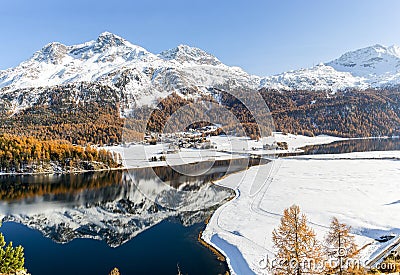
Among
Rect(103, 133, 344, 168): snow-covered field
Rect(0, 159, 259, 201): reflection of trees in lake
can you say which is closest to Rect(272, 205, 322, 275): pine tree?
Rect(0, 159, 259, 201): reflection of trees in lake

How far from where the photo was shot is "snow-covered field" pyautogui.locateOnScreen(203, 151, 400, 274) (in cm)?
2288

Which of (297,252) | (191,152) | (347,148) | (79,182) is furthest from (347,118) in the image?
(297,252)

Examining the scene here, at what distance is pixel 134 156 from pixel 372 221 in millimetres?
72133

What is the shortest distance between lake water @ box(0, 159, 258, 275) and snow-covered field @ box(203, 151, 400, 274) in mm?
2013

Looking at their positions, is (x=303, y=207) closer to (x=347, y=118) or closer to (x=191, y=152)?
(x=191, y=152)

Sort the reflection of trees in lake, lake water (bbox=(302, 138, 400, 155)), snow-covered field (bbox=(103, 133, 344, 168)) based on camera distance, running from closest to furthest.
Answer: the reflection of trees in lake, snow-covered field (bbox=(103, 133, 344, 168)), lake water (bbox=(302, 138, 400, 155))

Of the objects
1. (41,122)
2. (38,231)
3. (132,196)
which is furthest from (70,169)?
(41,122)

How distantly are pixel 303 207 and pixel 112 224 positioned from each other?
67.3 ft

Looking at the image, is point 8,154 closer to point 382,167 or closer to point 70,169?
point 70,169

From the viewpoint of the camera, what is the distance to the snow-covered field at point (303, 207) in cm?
2288

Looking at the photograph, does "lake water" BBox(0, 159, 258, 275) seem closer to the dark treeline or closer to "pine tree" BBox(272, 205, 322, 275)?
"pine tree" BBox(272, 205, 322, 275)

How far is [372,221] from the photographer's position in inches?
1049

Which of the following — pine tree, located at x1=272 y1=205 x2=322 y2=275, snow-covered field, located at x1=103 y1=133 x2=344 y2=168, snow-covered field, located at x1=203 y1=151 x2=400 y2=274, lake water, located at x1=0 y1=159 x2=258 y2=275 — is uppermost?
snow-covered field, located at x1=103 y1=133 x2=344 y2=168

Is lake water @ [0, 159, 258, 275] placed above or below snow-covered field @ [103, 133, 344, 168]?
below
